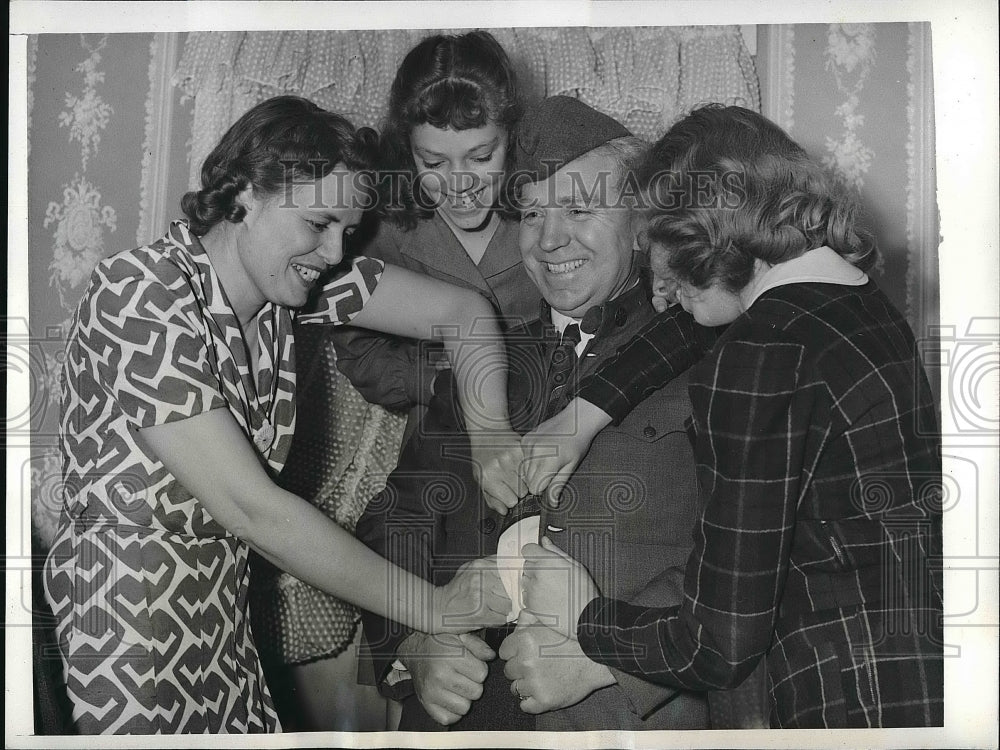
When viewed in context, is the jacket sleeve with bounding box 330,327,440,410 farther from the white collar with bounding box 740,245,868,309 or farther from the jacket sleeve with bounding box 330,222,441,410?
the white collar with bounding box 740,245,868,309

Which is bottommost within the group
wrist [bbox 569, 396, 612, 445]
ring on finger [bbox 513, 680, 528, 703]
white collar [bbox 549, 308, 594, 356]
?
ring on finger [bbox 513, 680, 528, 703]

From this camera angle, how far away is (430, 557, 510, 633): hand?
Result: 1807 mm

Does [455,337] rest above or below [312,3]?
below

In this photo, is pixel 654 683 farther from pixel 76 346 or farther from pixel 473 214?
pixel 76 346

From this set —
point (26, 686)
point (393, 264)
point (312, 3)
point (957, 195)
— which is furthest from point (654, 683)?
point (312, 3)

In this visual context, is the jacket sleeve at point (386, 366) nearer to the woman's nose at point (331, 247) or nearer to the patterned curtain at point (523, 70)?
the woman's nose at point (331, 247)

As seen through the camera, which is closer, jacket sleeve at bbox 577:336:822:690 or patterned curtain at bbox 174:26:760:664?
jacket sleeve at bbox 577:336:822:690

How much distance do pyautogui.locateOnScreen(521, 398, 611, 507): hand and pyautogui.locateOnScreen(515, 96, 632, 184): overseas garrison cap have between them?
1.64ft

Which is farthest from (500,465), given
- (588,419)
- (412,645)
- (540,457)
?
(412,645)

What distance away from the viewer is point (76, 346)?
1831mm

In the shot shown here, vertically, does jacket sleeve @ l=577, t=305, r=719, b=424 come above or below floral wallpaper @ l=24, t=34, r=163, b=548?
below

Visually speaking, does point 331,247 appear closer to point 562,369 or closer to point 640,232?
point 562,369

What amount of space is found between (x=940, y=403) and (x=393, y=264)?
1233 mm

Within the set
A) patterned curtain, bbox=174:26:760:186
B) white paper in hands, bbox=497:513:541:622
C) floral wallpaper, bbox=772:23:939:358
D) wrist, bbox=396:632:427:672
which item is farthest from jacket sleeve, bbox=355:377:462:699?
floral wallpaper, bbox=772:23:939:358
